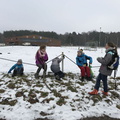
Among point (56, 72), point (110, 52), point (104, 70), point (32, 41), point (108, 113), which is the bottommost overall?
point (108, 113)

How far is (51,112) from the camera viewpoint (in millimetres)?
3148

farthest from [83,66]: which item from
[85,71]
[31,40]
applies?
[31,40]

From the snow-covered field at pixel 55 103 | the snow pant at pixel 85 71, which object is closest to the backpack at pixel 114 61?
the snow-covered field at pixel 55 103

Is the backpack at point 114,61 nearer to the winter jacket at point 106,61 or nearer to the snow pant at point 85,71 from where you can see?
the winter jacket at point 106,61

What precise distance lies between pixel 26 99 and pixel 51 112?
95 centimetres

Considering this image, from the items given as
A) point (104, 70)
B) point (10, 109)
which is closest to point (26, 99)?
point (10, 109)

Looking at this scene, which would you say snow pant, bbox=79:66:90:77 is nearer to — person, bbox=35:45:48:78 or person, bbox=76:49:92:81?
person, bbox=76:49:92:81

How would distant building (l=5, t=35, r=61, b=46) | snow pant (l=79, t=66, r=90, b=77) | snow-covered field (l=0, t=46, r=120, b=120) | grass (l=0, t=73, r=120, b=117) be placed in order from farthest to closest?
distant building (l=5, t=35, r=61, b=46)
snow pant (l=79, t=66, r=90, b=77)
grass (l=0, t=73, r=120, b=117)
snow-covered field (l=0, t=46, r=120, b=120)

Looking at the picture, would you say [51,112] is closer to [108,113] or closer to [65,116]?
[65,116]

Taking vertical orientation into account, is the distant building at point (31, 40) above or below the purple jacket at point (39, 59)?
above

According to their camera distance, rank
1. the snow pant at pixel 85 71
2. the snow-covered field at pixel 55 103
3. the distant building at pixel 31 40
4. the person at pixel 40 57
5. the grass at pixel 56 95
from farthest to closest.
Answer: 1. the distant building at pixel 31 40
2. the person at pixel 40 57
3. the snow pant at pixel 85 71
4. the grass at pixel 56 95
5. the snow-covered field at pixel 55 103

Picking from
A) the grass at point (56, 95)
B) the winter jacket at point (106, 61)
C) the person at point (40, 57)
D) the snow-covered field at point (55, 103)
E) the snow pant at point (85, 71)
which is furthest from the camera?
the person at point (40, 57)

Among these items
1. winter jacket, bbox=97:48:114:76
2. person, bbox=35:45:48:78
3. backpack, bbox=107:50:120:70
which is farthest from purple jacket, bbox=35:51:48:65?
backpack, bbox=107:50:120:70

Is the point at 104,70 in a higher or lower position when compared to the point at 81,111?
higher
